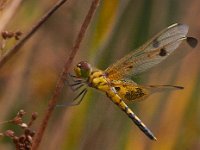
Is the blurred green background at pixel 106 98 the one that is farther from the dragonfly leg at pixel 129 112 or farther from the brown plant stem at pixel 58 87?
the brown plant stem at pixel 58 87

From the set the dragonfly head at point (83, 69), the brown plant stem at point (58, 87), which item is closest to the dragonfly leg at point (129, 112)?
the dragonfly head at point (83, 69)

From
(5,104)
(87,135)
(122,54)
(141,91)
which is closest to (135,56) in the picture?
(122,54)

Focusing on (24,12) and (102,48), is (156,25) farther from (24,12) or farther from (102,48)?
(24,12)

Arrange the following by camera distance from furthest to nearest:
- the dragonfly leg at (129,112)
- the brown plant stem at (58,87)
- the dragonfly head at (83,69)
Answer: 1. the dragonfly leg at (129,112)
2. the dragonfly head at (83,69)
3. the brown plant stem at (58,87)

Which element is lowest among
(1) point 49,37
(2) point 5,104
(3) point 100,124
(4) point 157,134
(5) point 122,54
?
(4) point 157,134

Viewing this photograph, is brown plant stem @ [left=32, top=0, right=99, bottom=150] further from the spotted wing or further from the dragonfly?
the spotted wing

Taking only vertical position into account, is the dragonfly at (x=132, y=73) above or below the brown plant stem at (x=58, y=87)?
below
